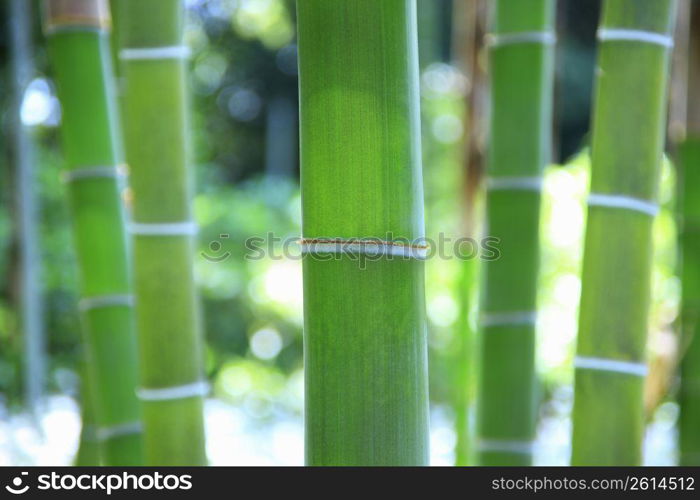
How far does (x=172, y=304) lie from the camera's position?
2.76ft

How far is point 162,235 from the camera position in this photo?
85 centimetres

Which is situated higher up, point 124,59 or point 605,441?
point 124,59

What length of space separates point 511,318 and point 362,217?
0.59 m

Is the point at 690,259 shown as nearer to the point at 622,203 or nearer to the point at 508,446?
the point at 508,446

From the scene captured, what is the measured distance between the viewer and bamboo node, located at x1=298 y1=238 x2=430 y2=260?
529mm

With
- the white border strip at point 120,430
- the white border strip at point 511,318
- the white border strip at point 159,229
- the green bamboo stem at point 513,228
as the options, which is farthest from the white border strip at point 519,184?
the white border strip at point 120,430

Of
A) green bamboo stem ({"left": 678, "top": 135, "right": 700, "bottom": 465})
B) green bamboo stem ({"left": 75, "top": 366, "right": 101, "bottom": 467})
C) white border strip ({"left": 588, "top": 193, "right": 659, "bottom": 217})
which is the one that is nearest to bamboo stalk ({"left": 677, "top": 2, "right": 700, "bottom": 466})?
green bamboo stem ({"left": 678, "top": 135, "right": 700, "bottom": 465})

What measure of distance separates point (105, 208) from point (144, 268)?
0.20 metres

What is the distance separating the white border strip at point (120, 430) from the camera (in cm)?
96

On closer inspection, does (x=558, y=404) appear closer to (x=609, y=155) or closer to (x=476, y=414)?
(x=476, y=414)

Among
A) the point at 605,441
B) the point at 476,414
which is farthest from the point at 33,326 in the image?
the point at 605,441

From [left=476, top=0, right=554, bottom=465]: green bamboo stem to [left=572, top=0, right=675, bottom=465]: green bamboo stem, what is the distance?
0.28 metres

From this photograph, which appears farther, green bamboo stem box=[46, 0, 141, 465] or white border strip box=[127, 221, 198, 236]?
green bamboo stem box=[46, 0, 141, 465]
